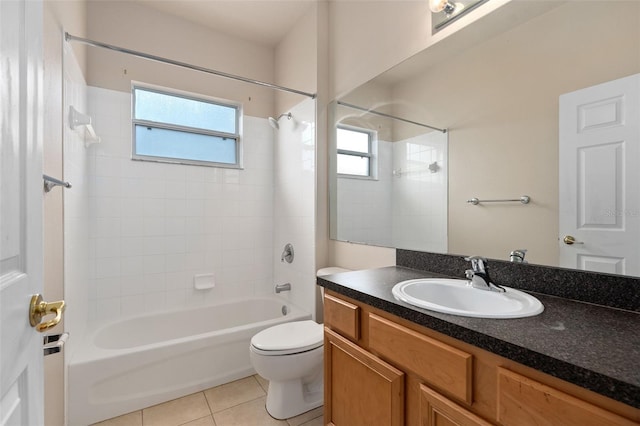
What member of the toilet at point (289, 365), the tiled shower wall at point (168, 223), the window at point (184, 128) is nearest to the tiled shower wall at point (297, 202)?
the tiled shower wall at point (168, 223)

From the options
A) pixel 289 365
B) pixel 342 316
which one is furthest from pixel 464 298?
pixel 289 365

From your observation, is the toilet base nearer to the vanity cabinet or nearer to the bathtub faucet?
the vanity cabinet

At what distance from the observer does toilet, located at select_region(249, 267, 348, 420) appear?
1.64 meters

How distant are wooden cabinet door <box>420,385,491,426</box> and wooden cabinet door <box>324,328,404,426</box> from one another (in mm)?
91

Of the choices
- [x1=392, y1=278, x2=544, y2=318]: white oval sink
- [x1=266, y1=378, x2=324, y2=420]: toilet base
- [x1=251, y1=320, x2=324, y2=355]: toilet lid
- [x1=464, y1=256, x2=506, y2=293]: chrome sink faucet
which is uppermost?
[x1=464, y1=256, x2=506, y2=293]: chrome sink faucet

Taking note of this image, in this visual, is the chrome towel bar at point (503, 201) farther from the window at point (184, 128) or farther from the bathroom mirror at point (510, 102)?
the window at point (184, 128)

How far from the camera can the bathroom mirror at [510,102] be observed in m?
1.04

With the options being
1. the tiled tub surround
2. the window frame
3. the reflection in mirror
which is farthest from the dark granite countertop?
the window frame

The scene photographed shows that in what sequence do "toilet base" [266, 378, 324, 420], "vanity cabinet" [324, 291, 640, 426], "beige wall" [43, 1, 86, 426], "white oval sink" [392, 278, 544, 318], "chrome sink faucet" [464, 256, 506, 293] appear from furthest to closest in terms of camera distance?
"toilet base" [266, 378, 324, 420] < "beige wall" [43, 1, 86, 426] < "chrome sink faucet" [464, 256, 506, 293] < "white oval sink" [392, 278, 544, 318] < "vanity cabinet" [324, 291, 640, 426]

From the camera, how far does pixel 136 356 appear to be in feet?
5.83

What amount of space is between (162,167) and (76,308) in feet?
4.02

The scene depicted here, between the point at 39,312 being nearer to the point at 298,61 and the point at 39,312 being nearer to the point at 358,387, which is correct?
the point at 358,387

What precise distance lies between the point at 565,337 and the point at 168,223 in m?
2.68

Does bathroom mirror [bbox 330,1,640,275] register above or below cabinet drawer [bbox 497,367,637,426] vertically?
above
